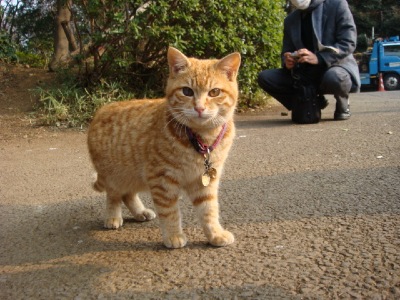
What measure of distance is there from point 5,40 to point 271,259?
857 cm

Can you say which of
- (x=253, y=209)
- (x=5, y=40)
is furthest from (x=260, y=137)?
(x=5, y=40)

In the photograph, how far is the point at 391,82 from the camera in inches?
818

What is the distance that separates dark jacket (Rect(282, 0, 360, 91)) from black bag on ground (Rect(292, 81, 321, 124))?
1.44 ft

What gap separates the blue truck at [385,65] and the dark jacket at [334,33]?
16.4 meters

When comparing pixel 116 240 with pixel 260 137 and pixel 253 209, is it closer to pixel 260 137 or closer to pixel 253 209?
pixel 253 209

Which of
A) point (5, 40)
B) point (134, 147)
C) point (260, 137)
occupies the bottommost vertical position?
point (260, 137)

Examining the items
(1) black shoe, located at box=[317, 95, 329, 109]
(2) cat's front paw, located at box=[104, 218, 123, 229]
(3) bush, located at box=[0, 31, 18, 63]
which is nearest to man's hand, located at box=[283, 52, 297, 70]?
(1) black shoe, located at box=[317, 95, 329, 109]

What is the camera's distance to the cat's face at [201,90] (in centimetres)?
253

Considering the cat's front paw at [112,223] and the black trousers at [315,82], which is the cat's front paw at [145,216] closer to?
the cat's front paw at [112,223]

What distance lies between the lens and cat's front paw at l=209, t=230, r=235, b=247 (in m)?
2.44

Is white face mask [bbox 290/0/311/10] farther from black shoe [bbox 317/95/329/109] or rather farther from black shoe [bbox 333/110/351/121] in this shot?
black shoe [bbox 333/110/351/121]

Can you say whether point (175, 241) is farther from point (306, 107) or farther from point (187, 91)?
point (306, 107)

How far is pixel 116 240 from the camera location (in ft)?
8.77

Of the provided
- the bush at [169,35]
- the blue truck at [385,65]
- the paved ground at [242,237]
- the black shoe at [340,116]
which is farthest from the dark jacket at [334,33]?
the blue truck at [385,65]
